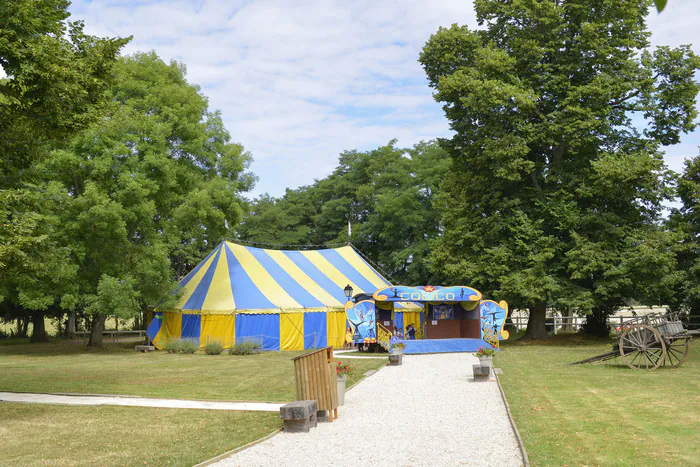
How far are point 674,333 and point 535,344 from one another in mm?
10604

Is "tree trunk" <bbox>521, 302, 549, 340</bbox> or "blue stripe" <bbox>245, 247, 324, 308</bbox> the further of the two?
"tree trunk" <bbox>521, 302, 549, 340</bbox>

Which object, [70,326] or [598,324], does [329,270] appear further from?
[70,326]

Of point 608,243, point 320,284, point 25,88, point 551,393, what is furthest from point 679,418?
point 320,284

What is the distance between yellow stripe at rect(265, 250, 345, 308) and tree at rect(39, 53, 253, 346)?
2799 millimetres

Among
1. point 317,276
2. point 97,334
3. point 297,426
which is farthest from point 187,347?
point 297,426

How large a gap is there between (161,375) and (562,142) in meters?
18.3

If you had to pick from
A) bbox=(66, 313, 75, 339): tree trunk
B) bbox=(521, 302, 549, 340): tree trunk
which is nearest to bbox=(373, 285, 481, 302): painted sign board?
bbox=(521, 302, 549, 340): tree trunk

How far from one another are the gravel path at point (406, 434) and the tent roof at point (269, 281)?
41.4 feet

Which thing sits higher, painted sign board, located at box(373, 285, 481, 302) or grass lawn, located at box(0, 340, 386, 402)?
painted sign board, located at box(373, 285, 481, 302)

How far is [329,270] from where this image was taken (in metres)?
30.0

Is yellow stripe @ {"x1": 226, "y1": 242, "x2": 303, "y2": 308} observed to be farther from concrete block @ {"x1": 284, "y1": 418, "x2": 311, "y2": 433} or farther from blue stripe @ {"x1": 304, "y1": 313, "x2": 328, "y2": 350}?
concrete block @ {"x1": 284, "y1": 418, "x2": 311, "y2": 433}

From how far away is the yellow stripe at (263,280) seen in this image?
25344 millimetres

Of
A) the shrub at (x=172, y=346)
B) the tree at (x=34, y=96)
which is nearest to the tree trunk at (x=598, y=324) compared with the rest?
the shrub at (x=172, y=346)

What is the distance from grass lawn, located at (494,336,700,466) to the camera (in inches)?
275
